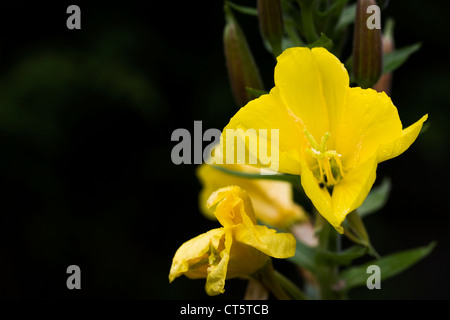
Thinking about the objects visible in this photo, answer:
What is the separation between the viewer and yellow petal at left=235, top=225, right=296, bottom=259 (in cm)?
94

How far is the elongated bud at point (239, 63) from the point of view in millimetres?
1195

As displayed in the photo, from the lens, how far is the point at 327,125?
3.34ft

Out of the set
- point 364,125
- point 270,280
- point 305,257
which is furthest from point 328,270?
point 364,125

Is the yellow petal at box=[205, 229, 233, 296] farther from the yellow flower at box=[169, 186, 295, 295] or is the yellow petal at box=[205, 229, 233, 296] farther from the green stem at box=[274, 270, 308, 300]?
the green stem at box=[274, 270, 308, 300]

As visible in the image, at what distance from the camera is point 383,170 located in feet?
10.3

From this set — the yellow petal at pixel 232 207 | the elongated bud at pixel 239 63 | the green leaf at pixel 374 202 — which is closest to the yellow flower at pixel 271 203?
the green leaf at pixel 374 202

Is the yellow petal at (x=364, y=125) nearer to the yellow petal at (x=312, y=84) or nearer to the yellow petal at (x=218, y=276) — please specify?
the yellow petal at (x=312, y=84)

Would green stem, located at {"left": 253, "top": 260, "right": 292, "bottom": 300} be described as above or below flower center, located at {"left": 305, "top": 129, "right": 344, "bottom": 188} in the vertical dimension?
below

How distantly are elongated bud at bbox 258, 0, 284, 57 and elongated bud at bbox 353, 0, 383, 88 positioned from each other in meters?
0.16

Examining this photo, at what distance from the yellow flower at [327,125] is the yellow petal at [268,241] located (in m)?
0.10

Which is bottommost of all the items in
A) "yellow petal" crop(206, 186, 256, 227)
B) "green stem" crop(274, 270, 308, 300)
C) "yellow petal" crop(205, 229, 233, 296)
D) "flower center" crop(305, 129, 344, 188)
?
"green stem" crop(274, 270, 308, 300)

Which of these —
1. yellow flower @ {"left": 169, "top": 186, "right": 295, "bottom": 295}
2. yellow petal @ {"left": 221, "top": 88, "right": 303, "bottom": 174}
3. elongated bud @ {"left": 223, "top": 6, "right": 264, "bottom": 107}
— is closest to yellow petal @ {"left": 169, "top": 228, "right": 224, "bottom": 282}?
Answer: yellow flower @ {"left": 169, "top": 186, "right": 295, "bottom": 295}

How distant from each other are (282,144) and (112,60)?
1.60 metres

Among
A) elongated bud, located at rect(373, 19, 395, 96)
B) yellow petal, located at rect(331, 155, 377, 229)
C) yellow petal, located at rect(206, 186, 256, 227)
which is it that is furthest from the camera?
elongated bud, located at rect(373, 19, 395, 96)
